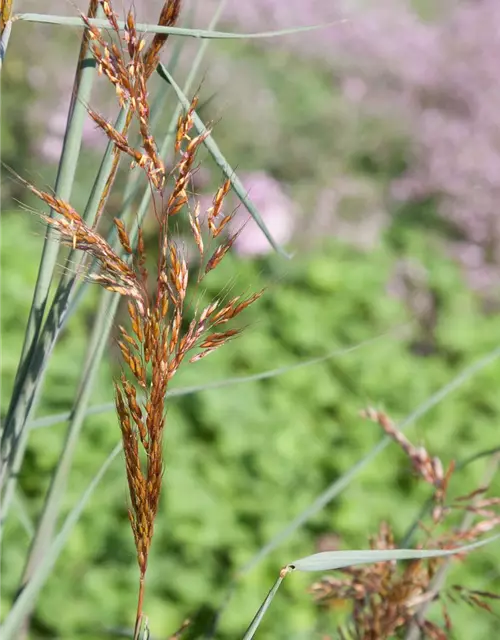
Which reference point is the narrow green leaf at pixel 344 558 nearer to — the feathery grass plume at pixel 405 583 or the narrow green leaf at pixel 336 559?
the narrow green leaf at pixel 336 559

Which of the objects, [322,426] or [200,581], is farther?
[322,426]

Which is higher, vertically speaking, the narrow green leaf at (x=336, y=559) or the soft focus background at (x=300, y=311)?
the narrow green leaf at (x=336, y=559)

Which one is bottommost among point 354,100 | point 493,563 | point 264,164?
point 493,563

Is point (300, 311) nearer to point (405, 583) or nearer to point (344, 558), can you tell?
point (405, 583)

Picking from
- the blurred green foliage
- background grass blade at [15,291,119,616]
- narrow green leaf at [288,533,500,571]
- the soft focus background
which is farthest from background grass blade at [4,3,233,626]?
the blurred green foliage

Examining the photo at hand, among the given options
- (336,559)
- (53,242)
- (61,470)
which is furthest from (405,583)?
(53,242)

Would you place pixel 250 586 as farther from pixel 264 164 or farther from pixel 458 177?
pixel 458 177

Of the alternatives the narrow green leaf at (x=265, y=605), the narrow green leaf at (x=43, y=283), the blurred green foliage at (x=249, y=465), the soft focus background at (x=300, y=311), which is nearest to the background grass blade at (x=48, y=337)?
the narrow green leaf at (x=43, y=283)

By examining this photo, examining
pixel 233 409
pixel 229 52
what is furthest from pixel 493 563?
pixel 229 52

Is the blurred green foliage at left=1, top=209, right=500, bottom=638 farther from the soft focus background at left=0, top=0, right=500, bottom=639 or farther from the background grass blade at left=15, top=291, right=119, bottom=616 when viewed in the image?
the background grass blade at left=15, top=291, right=119, bottom=616
